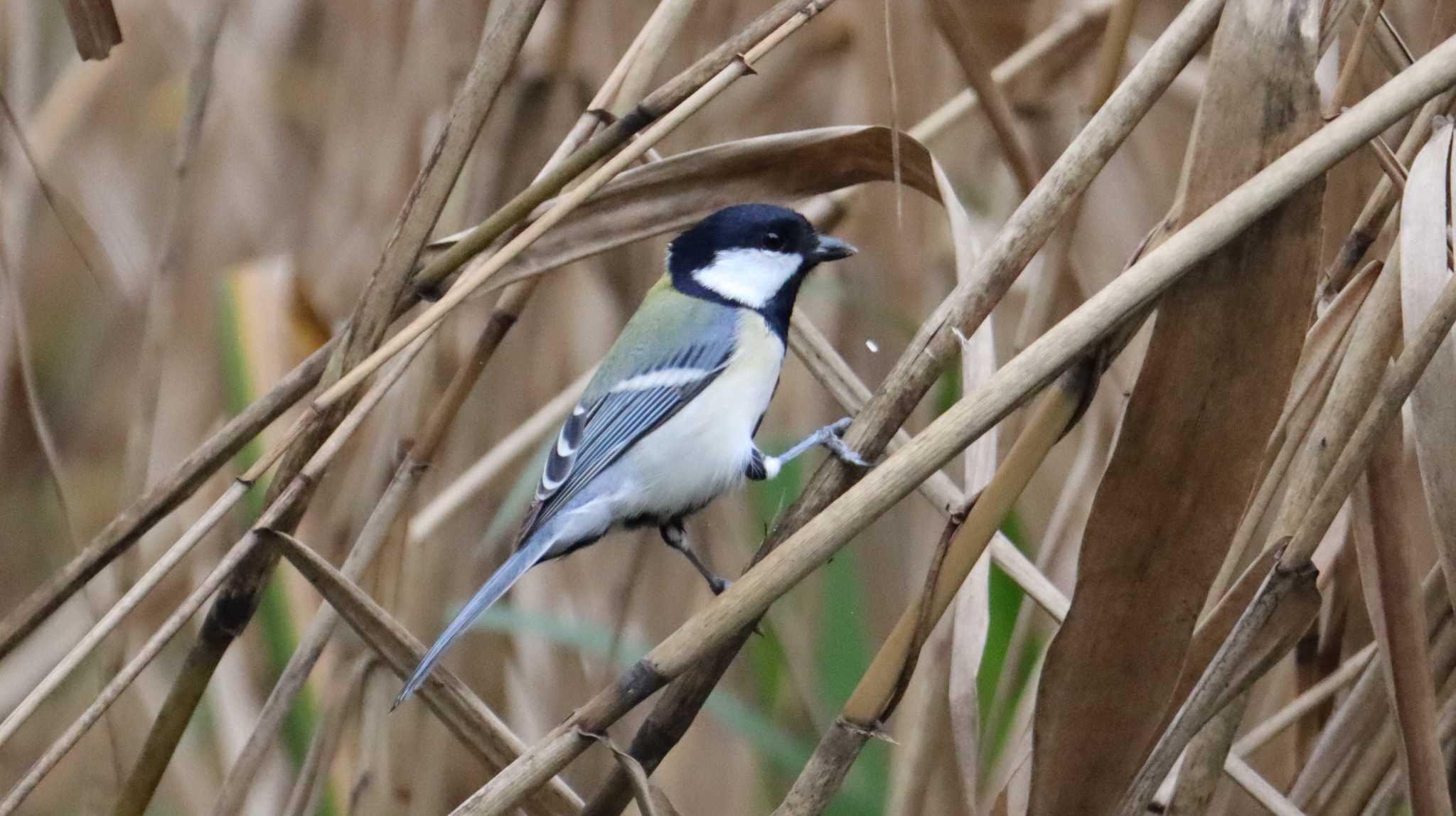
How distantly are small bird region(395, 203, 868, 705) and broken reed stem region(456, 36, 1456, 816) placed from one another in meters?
0.64

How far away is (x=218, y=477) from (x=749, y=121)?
3.87ft

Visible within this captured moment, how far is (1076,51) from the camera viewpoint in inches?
80.9

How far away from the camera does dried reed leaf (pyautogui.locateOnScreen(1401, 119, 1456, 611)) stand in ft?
3.57

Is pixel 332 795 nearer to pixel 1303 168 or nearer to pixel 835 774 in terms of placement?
pixel 835 774

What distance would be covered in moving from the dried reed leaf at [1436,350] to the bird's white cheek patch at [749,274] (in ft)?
3.11

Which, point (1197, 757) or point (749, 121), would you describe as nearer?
point (1197, 757)

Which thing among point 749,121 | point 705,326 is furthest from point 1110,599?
point 749,121

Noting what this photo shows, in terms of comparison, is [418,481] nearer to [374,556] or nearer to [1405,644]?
[374,556]

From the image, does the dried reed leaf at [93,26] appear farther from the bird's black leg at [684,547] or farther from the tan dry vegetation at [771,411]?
the bird's black leg at [684,547]

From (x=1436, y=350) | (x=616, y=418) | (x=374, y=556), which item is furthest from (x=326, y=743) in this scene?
(x=1436, y=350)

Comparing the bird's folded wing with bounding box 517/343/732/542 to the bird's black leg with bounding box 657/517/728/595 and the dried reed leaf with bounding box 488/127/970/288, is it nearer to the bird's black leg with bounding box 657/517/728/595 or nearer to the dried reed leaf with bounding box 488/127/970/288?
the bird's black leg with bounding box 657/517/728/595

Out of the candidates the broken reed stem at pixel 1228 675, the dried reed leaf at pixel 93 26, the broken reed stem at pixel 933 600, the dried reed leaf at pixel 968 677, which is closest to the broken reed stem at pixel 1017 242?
the broken reed stem at pixel 933 600

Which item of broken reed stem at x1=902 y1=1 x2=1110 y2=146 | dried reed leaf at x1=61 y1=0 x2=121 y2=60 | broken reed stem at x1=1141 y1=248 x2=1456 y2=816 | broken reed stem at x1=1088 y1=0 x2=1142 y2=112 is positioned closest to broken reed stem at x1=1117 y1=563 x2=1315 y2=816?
broken reed stem at x1=1141 y1=248 x2=1456 y2=816

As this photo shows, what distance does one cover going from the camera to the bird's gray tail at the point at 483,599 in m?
1.28
